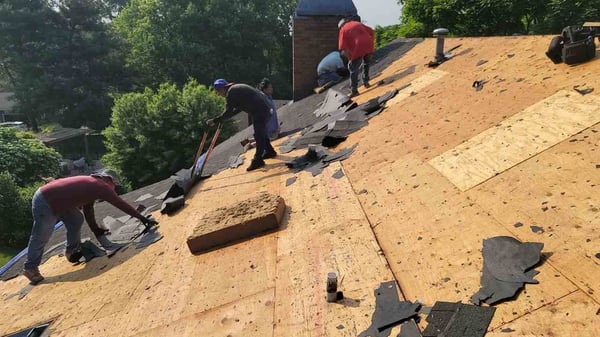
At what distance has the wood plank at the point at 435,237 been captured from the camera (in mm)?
1949

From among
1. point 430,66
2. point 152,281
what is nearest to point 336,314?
point 152,281

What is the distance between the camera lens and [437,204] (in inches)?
117

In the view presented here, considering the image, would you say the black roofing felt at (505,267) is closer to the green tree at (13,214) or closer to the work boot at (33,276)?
the work boot at (33,276)

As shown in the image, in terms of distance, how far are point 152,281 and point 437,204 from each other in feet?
7.80

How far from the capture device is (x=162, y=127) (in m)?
15.5

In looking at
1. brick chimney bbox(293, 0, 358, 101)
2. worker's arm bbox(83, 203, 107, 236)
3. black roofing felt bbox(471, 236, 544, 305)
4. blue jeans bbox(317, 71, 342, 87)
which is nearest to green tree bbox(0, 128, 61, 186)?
brick chimney bbox(293, 0, 358, 101)

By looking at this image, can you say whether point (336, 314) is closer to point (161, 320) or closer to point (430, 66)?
point (161, 320)

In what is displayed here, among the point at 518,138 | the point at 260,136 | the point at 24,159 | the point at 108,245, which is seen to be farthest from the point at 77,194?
the point at 24,159

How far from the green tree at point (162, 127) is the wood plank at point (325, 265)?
1241 centimetres

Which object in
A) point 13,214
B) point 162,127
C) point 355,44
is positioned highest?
point 355,44

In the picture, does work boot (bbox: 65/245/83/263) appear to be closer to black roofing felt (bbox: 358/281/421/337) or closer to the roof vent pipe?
black roofing felt (bbox: 358/281/421/337)

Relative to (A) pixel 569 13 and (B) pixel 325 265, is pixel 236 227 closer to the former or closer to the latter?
(B) pixel 325 265

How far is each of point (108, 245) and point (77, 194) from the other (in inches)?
27.0

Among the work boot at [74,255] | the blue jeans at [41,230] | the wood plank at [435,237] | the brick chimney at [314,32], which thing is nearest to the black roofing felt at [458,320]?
the wood plank at [435,237]
